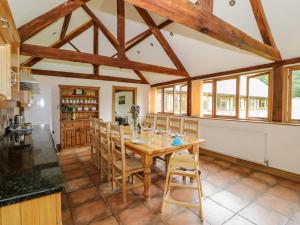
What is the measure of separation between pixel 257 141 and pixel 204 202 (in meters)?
1.93

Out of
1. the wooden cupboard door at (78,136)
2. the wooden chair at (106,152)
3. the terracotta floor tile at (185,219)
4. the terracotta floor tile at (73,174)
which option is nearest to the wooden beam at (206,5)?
the wooden chair at (106,152)

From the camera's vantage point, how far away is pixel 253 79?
3.72 meters

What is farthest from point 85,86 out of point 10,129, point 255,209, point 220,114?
point 255,209

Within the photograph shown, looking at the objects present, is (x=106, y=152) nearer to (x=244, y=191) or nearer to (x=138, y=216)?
(x=138, y=216)

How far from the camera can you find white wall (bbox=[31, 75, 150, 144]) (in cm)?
473

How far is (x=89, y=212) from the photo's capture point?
203 cm

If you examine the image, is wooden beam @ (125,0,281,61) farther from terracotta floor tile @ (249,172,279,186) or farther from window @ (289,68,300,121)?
terracotta floor tile @ (249,172,279,186)

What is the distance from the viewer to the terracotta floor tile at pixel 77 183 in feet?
8.46

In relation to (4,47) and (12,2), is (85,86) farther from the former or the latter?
(4,47)

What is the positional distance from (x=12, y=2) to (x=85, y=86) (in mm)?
3236

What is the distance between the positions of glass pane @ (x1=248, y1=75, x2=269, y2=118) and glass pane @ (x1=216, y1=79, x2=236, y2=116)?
38 centimetres

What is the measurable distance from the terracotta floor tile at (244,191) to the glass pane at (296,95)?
1.67m

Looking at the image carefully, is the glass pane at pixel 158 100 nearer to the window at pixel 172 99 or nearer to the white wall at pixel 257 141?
the window at pixel 172 99

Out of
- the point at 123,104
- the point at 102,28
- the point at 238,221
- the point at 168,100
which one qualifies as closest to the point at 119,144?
the point at 238,221
